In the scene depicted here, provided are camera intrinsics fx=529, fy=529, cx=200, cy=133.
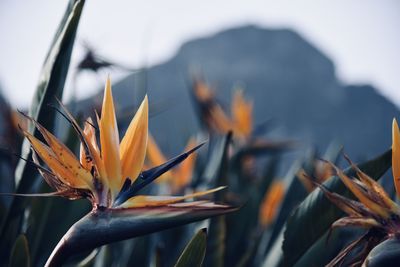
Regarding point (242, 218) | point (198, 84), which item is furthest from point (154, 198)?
point (198, 84)

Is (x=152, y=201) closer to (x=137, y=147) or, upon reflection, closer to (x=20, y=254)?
(x=137, y=147)

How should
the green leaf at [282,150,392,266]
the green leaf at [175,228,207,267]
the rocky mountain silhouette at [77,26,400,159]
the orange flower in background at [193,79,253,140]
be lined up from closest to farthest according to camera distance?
the green leaf at [175,228,207,267] < the green leaf at [282,150,392,266] < the orange flower in background at [193,79,253,140] < the rocky mountain silhouette at [77,26,400,159]

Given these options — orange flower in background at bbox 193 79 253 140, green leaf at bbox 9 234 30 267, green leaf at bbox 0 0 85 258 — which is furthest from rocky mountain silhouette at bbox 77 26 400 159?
green leaf at bbox 9 234 30 267

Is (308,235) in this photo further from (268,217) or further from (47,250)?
(268,217)

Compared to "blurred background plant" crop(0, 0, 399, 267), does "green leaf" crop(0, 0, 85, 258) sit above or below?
above

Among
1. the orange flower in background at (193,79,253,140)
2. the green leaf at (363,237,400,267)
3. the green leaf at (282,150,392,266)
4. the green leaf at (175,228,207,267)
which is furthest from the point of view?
the orange flower in background at (193,79,253,140)

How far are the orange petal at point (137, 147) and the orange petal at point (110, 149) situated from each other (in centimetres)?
2

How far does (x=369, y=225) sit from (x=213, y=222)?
373mm

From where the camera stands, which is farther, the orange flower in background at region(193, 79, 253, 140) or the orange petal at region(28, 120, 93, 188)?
the orange flower in background at region(193, 79, 253, 140)

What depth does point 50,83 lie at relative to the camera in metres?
0.73

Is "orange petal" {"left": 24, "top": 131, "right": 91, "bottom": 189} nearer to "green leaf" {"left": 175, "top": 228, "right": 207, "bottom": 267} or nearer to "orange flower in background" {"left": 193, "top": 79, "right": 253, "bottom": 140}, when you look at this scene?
"green leaf" {"left": 175, "top": 228, "right": 207, "bottom": 267}

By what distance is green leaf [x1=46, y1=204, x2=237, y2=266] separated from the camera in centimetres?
50

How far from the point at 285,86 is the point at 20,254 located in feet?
46.6

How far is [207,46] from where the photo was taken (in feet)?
53.0
